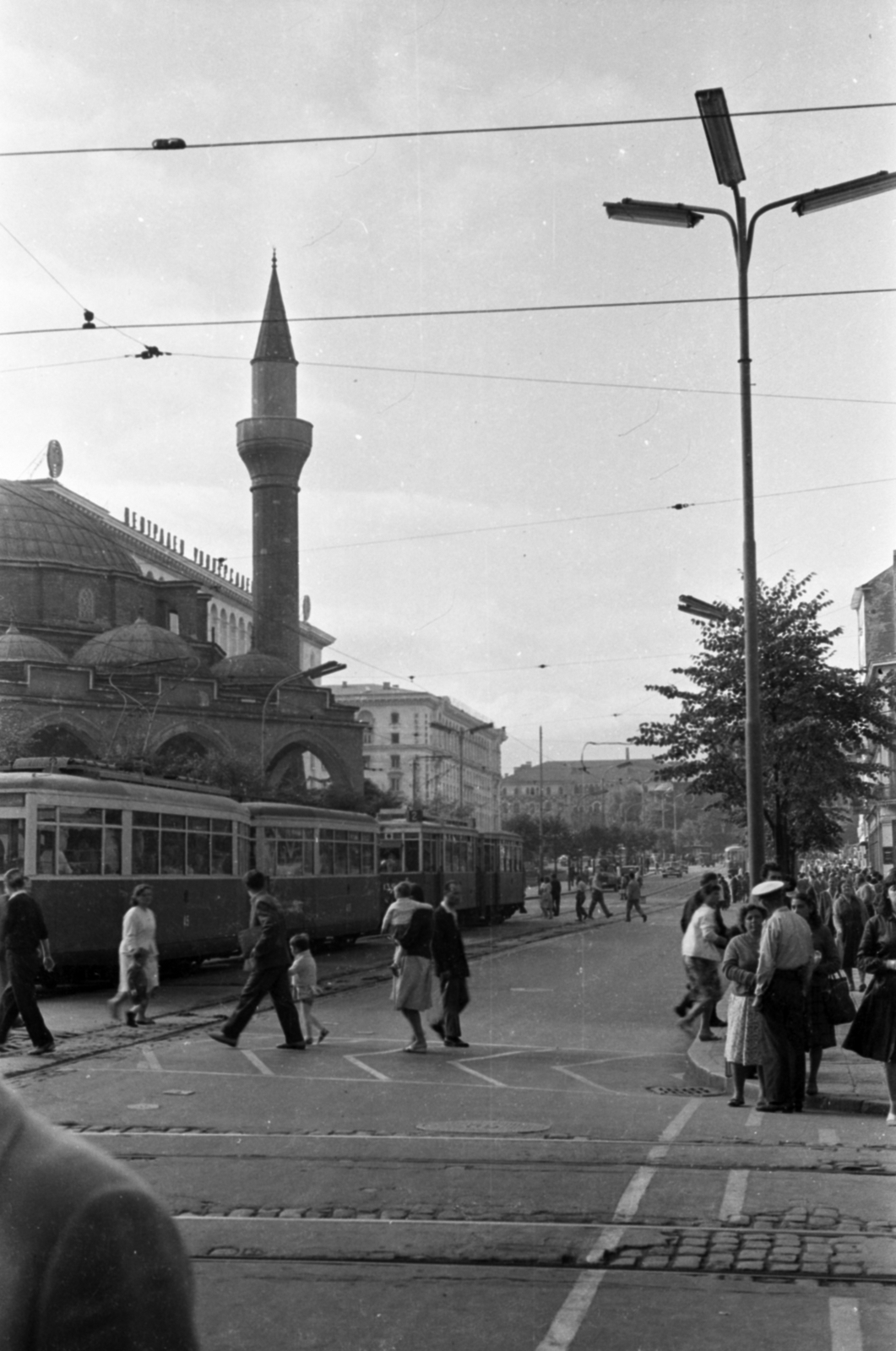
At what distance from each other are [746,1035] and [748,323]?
8.32 m

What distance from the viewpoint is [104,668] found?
69000mm

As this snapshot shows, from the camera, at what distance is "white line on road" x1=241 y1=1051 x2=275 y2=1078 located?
41.4 ft

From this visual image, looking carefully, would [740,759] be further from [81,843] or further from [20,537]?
[20,537]

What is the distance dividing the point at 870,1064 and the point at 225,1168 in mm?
6712

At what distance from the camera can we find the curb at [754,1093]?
1093 cm

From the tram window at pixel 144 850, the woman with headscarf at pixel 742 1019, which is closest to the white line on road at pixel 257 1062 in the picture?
the woman with headscarf at pixel 742 1019

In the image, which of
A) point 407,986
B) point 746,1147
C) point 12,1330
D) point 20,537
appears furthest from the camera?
point 20,537

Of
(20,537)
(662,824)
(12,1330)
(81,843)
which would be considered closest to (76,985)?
(81,843)

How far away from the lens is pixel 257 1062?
13180mm

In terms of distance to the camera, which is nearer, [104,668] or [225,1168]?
[225,1168]

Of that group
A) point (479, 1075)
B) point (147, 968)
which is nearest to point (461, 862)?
point (147, 968)

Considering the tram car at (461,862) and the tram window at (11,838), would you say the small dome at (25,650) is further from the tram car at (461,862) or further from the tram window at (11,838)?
the tram window at (11,838)

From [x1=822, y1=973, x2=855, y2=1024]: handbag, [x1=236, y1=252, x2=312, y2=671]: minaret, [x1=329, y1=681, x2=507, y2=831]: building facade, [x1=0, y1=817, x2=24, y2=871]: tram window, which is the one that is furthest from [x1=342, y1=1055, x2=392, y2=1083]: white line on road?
[x1=329, y1=681, x2=507, y2=831]: building facade

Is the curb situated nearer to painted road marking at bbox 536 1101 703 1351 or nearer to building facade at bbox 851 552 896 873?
painted road marking at bbox 536 1101 703 1351
